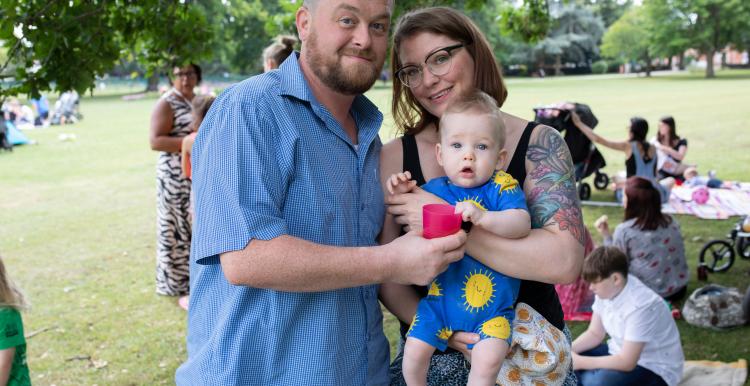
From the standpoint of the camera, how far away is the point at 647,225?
6.29m

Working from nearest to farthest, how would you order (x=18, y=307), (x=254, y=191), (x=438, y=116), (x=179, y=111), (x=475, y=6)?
(x=254, y=191) → (x=438, y=116) → (x=18, y=307) → (x=179, y=111) → (x=475, y=6)

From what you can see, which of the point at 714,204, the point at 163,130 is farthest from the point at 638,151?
the point at 163,130

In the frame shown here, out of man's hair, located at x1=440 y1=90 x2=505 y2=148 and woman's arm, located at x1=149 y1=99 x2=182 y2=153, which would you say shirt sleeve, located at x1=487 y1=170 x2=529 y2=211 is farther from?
woman's arm, located at x1=149 y1=99 x2=182 y2=153

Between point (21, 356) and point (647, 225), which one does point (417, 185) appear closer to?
point (21, 356)

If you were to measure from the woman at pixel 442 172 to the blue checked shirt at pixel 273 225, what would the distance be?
275 mm

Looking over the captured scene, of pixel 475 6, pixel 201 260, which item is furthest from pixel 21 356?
pixel 475 6

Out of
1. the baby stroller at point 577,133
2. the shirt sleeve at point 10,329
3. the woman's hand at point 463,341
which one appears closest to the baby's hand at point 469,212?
the woman's hand at point 463,341

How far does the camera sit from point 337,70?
225 cm

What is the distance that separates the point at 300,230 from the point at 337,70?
21.5 inches

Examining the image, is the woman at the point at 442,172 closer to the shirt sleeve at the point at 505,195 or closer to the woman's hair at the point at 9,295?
the shirt sleeve at the point at 505,195

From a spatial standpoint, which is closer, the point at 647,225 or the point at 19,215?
the point at 647,225

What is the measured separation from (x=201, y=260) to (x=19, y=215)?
37.5 feet

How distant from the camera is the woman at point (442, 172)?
7.42 ft

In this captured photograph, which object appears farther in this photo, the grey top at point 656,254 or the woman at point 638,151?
the woman at point 638,151
